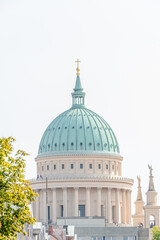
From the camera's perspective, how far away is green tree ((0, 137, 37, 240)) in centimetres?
4596

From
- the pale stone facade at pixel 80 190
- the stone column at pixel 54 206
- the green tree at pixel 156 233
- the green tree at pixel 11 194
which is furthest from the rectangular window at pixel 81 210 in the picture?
the green tree at pixel 11 194

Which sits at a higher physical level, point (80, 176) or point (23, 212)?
point (80, 176)

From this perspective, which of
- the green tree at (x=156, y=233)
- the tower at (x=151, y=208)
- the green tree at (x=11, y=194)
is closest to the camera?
the green tree at (x=11, y=194)

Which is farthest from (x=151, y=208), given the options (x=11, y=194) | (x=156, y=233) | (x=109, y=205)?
(x=11, y=194)

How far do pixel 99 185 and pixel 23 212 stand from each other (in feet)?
496

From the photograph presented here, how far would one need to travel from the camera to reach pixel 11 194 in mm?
46062

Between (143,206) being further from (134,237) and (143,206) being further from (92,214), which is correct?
(134,237)

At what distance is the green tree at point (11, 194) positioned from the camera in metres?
46.0

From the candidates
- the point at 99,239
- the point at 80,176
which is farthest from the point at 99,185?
the point at 99,239

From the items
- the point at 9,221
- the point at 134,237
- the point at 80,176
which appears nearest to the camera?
the point at 9,221

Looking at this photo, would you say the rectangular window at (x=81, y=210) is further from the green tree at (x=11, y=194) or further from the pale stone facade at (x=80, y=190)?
the green tree at (x=11, y=194)

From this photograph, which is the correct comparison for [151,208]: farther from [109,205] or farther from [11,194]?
[11,194]

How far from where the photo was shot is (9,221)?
46.2 m

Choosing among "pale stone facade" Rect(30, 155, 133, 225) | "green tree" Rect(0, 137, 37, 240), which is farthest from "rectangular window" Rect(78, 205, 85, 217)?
"green tree" Rect(0, 137, 37, 240)
